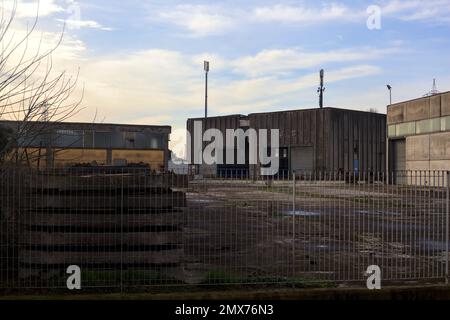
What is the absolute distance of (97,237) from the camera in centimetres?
732

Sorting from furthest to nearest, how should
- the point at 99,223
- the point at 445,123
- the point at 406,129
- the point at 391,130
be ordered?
the point at 391,130, the point at 406,129, the point at 445,123, the point at 99,223

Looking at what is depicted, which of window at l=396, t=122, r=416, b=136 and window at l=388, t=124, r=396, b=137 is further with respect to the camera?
window at l=388, t=124, r=396, b=137

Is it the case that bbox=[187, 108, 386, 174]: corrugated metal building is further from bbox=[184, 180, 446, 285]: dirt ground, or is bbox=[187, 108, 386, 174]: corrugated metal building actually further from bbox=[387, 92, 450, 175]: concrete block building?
bbox=[184, 180, 446, 285]: dirt ground

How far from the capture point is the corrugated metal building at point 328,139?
49.7 metres

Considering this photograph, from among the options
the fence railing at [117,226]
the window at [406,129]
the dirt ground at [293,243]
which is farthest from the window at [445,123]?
the fence railing at [117,226]

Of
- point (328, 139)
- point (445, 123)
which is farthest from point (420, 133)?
point (328, 139)

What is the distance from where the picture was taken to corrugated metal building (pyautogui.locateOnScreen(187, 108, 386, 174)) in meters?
49.7

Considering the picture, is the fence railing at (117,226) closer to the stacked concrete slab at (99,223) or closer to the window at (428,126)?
the stacked concrete slab at (99,223)

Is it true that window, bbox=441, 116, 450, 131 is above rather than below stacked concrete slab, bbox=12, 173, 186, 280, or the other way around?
above

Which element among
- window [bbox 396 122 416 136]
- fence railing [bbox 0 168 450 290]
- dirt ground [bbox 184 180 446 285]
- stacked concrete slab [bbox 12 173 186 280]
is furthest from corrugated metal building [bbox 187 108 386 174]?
stacked concrete slab [bbox 12 173 186 280]

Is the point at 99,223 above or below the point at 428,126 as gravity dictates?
below

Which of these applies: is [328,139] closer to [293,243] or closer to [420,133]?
[420,133]

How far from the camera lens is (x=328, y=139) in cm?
4938

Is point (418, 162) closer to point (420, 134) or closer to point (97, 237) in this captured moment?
point (420, 134)
